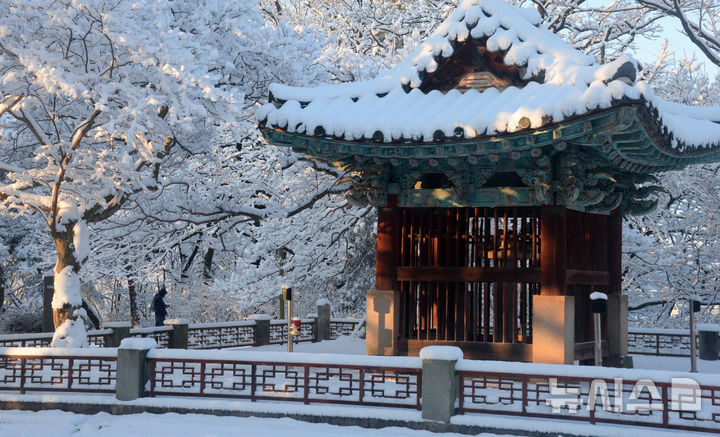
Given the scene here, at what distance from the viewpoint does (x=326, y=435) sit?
1088 cm

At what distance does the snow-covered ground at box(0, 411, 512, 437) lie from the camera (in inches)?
434

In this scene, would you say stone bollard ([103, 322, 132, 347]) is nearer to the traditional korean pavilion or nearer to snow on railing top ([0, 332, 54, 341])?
snow on railing top ([0, 332, 54, 341])

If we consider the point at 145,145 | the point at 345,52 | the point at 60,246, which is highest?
the point at 345,52

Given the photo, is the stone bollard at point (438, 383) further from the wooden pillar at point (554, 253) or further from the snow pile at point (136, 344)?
the snow pile at point (136, 344)

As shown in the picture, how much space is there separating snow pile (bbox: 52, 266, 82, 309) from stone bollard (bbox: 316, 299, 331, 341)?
9221mm

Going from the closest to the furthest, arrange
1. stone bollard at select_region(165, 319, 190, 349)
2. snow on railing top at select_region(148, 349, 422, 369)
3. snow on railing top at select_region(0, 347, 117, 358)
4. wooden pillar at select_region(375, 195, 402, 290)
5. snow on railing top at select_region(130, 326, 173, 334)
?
snow on railing top at select_region(148, 349, 422, 369) < snow on railing top at select_region(0, 347, 117, 358) < wooden pillar at select_region(375, 195, 402, 290) < snow on railing top at select_region(130, 326, 173, 334) < stone bollard at select_region(165, 319, 190, 349)

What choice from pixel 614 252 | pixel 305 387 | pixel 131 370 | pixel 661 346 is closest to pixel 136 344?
pixel 131 370

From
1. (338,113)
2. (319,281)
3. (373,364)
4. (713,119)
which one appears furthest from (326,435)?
(319,281)

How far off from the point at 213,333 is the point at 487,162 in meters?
10.3

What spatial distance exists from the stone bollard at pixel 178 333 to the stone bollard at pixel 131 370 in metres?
6.79

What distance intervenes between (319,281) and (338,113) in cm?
1356

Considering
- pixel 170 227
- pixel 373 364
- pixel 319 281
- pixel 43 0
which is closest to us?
pixel 373 364

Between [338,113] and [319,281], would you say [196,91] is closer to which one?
[338,113]

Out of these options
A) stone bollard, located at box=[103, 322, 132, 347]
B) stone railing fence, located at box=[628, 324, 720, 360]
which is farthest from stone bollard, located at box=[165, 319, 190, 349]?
stone railing fence, located at box=[628, 324, 720, 360]
